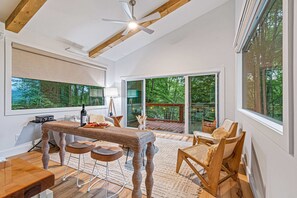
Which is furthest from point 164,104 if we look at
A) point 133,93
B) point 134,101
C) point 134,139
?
point 134,139

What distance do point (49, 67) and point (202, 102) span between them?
4244 mm

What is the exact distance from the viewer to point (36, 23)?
3.19 meters

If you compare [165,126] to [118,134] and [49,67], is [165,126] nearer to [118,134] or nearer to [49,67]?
[49,67]

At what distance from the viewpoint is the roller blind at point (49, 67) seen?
10.4 ft

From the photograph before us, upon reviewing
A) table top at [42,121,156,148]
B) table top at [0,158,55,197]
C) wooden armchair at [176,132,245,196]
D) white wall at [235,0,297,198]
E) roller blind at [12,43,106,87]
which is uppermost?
roller blind at [12,43,106,87]

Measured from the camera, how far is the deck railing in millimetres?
5973

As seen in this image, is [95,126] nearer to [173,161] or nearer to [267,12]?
[173,161]

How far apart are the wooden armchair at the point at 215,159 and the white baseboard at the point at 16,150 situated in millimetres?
3279

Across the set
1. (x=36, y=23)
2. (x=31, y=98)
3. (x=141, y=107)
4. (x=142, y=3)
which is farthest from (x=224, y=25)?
(x=31, y=98)

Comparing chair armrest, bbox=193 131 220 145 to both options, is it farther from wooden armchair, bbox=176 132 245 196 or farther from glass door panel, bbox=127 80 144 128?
glass door panel, bbox=127 80 144 128

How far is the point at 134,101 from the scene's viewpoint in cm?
573

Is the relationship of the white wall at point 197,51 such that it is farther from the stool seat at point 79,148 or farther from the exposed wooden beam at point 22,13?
the stool seat at point 79,148

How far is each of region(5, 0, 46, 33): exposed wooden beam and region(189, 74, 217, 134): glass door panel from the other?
3.91m

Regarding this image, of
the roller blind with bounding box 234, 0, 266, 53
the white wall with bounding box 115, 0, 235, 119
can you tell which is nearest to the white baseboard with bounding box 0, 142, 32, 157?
the white wall with bounding box 115, 0, 235, 119
